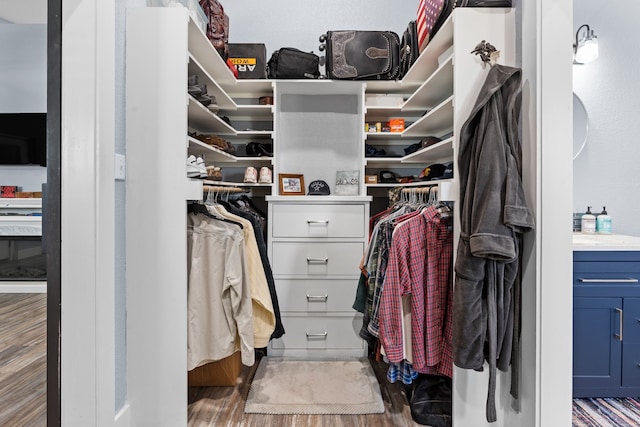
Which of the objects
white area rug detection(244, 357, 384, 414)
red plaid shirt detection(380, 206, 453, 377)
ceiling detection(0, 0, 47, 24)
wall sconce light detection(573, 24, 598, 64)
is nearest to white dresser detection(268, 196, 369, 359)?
white area rug detection(244, 357, 384, 414)

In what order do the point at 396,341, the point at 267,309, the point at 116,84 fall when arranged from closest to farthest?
the point at 116,84, the point at 396,341, the point at 267,309

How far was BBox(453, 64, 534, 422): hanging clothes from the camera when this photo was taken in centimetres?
135

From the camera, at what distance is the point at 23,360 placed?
1.73m

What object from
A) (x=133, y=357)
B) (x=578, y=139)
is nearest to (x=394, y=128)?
(x=578, y=139)

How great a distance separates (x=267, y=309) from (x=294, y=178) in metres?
1.17

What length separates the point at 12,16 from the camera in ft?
5.40

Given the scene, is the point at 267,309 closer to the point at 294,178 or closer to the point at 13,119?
the point at 294,178

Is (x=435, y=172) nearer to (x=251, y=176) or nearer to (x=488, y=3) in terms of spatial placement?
(x=488, y=3)

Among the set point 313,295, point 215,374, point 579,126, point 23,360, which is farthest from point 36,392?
point 579,126

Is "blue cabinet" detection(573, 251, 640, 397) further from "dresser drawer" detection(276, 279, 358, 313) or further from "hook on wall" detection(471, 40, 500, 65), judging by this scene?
"dresser drawer" detection(276, 279, 358, 313)

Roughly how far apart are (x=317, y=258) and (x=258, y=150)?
0.96 meters

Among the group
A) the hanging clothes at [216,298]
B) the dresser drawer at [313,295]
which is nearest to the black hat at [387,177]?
the dresser drawer at [313,295]

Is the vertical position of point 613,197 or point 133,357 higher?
point 613,197

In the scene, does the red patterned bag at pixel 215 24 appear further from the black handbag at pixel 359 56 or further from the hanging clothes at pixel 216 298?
the hanging clothes at pixel 216 298
